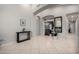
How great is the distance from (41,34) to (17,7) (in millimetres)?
971

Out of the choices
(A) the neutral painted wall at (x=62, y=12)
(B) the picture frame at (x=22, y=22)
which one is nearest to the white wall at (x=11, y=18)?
(B) the picture frame at (x=22, y=22)

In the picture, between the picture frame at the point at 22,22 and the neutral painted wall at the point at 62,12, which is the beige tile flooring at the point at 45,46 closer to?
the neutral painted wall at the point at 62,12

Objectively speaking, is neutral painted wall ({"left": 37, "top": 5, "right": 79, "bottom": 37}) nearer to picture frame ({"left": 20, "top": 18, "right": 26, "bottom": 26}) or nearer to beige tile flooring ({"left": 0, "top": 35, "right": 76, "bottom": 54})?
beige tile flooring ({"left": 0, "top": 35, "right": 76, "bottom": 54})

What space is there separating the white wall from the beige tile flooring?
0.21 m

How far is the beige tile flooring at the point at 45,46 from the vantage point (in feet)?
8.27

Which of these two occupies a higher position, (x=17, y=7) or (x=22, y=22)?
(x=17, y=7)

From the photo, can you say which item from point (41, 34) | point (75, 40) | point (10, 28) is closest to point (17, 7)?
point (10, 28)

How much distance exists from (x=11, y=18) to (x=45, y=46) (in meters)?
1.17

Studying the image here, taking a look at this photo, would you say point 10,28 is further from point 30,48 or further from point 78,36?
point 78,36

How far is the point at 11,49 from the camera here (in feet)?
8.27

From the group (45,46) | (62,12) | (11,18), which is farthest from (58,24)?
(11,18)

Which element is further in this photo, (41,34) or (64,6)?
(41,34)

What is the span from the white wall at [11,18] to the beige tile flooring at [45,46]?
210 mm

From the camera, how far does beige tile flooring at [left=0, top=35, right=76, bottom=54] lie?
252 centimetres
